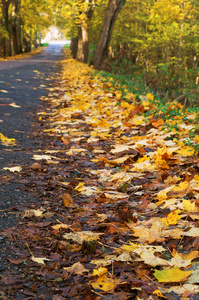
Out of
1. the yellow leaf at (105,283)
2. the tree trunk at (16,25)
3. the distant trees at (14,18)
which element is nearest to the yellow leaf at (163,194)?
the yellow leaf at (105,283)

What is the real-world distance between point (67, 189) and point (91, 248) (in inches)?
37.9

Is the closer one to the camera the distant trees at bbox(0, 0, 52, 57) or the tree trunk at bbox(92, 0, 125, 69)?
the tree trunk at bbox(92, 0, 125, 69)

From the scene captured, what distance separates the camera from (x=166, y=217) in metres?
2.07

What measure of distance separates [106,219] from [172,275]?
0.76 metres

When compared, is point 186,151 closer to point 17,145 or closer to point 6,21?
point 17,145

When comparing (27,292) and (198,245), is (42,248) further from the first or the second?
(198,245)

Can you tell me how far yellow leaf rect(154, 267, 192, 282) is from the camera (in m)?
1.43

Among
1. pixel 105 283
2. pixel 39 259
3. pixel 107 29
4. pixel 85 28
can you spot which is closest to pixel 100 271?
pixel 105 283

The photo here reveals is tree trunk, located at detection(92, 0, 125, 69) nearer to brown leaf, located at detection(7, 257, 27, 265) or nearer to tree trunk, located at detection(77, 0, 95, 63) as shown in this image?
tree trunk, located at detection(77, 0, 95, 63)

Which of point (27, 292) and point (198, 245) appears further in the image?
point (198, 245)

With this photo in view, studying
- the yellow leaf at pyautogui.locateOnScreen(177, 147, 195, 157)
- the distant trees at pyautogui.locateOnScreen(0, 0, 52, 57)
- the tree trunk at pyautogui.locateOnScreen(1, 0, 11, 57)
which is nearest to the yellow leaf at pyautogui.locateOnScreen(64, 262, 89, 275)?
the yellow leaf at pyautogui.locateOnScreen(177, 147, 195, 157)

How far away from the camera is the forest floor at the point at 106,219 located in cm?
145

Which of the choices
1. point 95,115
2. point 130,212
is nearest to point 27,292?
point 130,212

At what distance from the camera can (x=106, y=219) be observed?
7.00 feet
